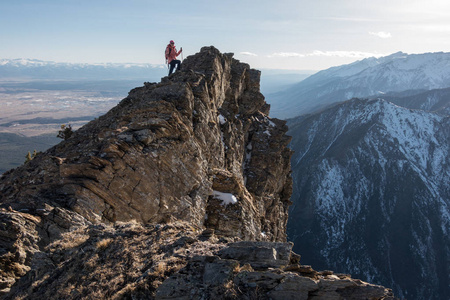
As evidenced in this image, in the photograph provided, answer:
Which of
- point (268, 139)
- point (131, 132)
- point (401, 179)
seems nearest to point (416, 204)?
point (401, 179)

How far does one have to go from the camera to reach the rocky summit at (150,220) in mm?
9625

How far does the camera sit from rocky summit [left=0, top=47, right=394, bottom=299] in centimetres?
962

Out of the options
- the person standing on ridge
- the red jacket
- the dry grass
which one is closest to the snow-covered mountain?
the person standing on ridge

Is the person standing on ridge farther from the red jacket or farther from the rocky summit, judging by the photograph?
the rocky summit

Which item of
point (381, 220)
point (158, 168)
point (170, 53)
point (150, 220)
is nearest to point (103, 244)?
point (150, 220)

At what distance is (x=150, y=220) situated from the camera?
1936 centimetres

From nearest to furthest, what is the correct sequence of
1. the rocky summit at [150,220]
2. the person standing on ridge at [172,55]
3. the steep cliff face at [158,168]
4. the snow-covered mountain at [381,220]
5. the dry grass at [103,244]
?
1. the rocky summit at [150,220]
2. the dry grass at [103,244]
3. the steep cliff face at [158,168]
4. the person standing on ridge at [172,55]
5. the snow-covered mountain at [381,220]

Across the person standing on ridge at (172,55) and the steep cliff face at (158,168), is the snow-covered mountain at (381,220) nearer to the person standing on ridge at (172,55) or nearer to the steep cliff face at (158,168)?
the steep cliff face at (158,168)

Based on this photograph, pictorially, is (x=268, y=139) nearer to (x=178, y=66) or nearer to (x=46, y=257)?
(x=178, y=66)

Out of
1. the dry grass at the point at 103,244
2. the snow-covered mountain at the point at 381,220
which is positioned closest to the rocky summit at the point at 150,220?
the dry grass at the point at 103,244

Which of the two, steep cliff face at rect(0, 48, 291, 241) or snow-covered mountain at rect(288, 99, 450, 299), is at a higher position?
steep cliff face at rect(0, 48, 291, 241)

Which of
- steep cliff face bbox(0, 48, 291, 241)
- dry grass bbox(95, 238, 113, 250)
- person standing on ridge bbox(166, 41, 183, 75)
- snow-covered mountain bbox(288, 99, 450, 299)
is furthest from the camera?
snow-covered mountain bbox(288, 99, 450, 299)

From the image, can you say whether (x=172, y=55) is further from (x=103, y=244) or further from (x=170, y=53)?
(x=103, y=244)

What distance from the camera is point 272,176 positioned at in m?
43.2
